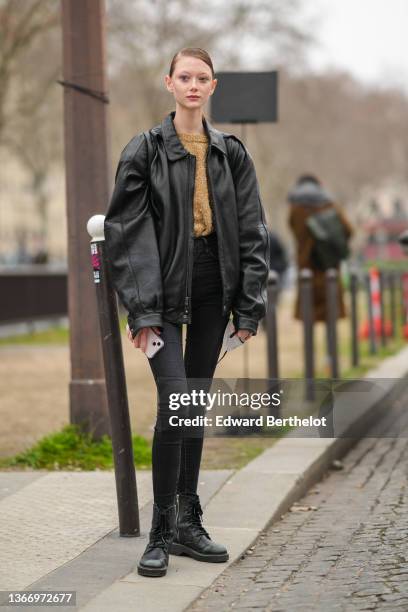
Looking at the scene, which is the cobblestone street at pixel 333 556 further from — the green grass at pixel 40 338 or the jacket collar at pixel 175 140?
the green grass at pixel 40 338

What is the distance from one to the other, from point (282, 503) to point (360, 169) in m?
63.6

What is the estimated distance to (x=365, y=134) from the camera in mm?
67812

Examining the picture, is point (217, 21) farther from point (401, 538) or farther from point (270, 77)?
point (401, 538)

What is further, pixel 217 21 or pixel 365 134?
pixel 365 134

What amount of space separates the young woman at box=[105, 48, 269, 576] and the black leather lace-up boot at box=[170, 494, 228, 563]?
0.72 ft

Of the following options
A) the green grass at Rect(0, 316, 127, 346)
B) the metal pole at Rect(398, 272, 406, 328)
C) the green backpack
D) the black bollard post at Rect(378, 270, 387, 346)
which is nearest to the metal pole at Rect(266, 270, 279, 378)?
the green backpack

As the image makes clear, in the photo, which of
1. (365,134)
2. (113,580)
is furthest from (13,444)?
(365,134)

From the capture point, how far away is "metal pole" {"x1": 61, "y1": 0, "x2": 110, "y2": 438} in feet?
24.8

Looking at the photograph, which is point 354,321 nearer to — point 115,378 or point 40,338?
point 40,338

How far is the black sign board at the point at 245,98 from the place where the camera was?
9.00 m

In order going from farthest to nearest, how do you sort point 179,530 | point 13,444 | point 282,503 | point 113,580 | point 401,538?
point 13,444 < point 282,503 < point 401,538 < point 179,530 < point 113,580

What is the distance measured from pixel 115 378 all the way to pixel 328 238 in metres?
7.65

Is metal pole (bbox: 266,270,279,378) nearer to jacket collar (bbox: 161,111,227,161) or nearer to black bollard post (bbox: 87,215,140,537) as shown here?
black bollard post (bbox: 87,215,140,537)

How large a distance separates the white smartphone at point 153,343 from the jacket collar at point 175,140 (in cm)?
65
